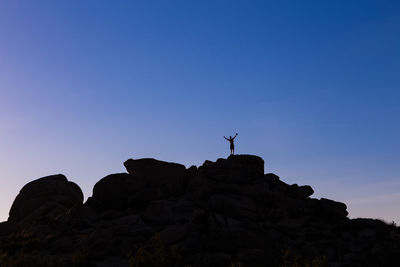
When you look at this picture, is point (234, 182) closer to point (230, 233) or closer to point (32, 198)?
point (230, 233)

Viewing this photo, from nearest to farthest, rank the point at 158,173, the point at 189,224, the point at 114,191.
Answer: the point at 189,224
the point at 114,191
the point at 158,173

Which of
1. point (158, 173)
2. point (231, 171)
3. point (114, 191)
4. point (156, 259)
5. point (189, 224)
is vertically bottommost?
point (156, 259)

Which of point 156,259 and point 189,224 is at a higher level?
point 189,224

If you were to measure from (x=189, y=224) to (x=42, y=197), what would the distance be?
17.1 m

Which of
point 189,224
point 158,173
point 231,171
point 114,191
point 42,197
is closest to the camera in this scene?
point 189,224

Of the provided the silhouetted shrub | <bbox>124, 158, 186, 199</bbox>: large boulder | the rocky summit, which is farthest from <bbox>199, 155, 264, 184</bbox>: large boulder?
the silhouetted shrub

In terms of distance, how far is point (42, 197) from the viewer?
37.1m

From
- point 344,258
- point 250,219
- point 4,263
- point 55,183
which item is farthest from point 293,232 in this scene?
point 55,183

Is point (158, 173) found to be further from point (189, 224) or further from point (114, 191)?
point (189, 224)

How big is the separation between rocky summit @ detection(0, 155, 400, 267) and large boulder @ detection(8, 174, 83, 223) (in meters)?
0.09

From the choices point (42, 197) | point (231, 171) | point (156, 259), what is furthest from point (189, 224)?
point (42, 197)

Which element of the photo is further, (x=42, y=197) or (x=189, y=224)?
(x=42, y=197)

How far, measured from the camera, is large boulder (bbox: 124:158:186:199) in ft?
120

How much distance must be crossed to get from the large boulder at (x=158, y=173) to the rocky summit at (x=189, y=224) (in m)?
0.08
